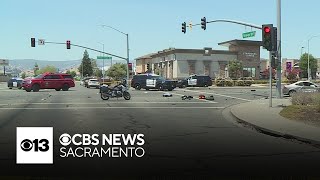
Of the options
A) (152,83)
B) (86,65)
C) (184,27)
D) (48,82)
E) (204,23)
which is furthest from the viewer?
(86,65)

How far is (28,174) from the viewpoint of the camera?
7.70 meters

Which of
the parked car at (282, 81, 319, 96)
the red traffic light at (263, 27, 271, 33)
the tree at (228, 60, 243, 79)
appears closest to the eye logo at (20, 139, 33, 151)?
the red traffic light at (263, 27, 271, 33)

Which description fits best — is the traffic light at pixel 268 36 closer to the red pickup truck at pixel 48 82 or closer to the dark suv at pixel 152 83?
the dark suv at pixel 152 83

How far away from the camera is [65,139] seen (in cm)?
1206

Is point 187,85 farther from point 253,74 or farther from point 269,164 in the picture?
point 269,164

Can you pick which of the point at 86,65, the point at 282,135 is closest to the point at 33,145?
the point at 282,135

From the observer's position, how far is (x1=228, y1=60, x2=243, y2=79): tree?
294 ft

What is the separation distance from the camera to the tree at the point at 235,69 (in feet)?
294

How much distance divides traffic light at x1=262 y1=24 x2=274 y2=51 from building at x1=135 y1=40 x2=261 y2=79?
69314 mm

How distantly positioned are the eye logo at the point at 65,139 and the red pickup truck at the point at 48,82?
33.5m

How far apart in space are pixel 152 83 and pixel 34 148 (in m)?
38.8

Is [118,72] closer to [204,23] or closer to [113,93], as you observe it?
[204,23]

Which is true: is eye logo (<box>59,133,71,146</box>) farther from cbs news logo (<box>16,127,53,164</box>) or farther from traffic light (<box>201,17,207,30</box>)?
traffic light (<box>201,17,207,30</box>)

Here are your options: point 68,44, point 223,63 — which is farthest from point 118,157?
point 223,63
